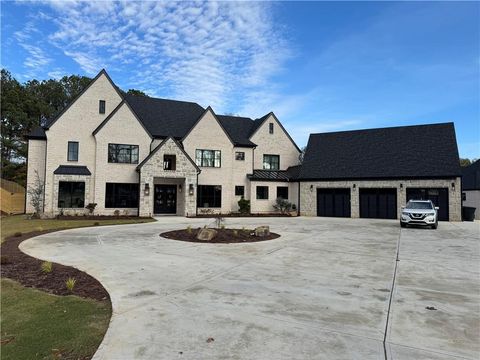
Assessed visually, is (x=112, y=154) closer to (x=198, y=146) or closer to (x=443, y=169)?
(x=198, y=146)

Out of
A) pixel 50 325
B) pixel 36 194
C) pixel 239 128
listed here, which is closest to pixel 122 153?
pixel 36 194

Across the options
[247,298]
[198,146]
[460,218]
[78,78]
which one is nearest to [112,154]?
[198,146]

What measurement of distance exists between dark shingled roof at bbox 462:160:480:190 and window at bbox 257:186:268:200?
87.7 ft

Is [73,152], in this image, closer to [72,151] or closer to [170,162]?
[72,151]

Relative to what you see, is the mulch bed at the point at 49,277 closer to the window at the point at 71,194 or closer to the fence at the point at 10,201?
the window at the point at 71,194

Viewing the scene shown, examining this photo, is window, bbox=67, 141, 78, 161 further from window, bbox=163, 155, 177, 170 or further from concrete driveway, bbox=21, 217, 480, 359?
concrete driveway, bbox=21, 217, 480, 359

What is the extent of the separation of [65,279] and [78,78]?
183 feet

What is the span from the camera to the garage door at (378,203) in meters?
29.5

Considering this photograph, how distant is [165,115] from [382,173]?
69.5 ft

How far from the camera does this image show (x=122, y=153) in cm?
2877

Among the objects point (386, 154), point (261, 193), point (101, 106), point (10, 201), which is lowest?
point (10, 201)

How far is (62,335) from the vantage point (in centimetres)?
458

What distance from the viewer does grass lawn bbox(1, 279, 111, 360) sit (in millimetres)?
4172

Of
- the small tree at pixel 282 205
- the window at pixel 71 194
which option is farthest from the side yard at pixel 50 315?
the small tree at pixel 282 205
